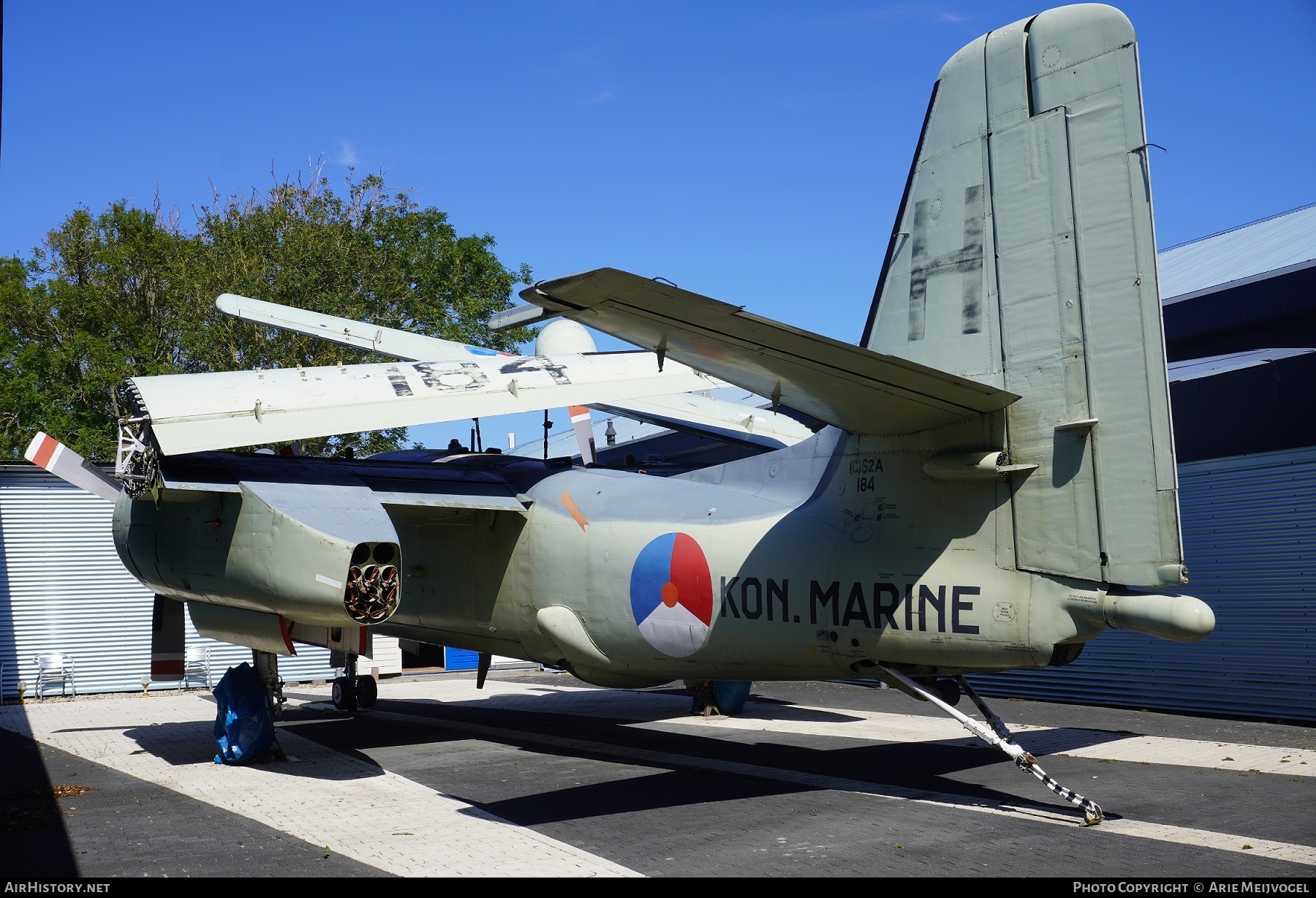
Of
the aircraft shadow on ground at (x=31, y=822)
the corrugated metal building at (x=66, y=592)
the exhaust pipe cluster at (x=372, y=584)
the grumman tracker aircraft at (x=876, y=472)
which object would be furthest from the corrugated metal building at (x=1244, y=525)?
the corrugated metal building at (x=66, y=592)

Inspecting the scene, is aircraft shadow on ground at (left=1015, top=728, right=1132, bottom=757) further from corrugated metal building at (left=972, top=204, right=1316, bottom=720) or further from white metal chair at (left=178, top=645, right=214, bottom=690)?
white metal chair at (left=178, top=645, right=214, bottom=690)

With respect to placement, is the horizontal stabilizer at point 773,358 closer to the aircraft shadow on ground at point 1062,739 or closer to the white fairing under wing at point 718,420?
the white fairing under wing at point 718,420

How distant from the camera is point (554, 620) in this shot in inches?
511

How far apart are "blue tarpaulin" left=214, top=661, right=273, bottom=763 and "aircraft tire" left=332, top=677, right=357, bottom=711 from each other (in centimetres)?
541

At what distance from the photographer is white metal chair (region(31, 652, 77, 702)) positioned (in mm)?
22828

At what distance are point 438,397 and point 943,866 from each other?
786cm

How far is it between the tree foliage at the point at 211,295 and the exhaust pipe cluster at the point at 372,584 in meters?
19.8

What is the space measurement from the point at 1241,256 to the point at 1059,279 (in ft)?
59.6

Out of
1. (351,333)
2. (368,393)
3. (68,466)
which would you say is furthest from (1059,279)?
(68,466)

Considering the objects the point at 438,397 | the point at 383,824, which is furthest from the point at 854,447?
the point at 383,824

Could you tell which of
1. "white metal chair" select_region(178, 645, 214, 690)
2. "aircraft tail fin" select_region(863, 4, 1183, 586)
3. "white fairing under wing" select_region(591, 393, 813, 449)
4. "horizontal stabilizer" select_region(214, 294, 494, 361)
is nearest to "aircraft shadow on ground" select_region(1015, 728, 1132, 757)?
"white fairing under wing" select_region(591, 393, 813, 449)

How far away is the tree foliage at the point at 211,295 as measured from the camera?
30.7 m

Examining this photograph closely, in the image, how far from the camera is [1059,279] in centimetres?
885
